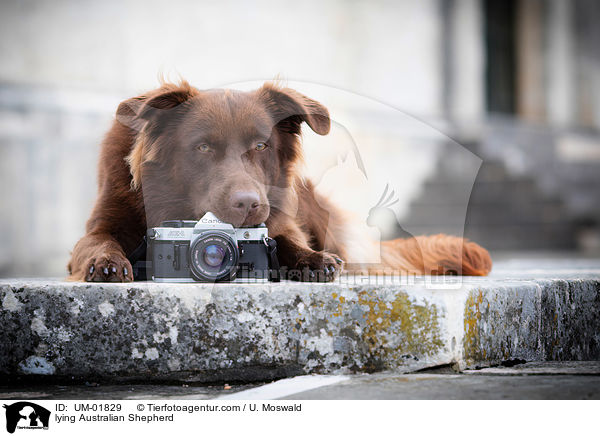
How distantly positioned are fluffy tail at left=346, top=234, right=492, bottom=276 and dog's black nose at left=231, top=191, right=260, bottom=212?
84cm

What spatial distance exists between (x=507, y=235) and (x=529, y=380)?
7.78 metres

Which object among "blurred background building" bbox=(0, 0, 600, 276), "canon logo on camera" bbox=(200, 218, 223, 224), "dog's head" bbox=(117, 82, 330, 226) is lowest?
"canon logo on camera" bbox=(200, 218, 223, 224)

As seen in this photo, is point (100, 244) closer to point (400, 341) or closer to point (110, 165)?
point (110, 165)

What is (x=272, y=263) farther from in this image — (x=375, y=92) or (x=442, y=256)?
(x=375, y=92)

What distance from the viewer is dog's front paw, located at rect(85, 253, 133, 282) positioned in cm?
227

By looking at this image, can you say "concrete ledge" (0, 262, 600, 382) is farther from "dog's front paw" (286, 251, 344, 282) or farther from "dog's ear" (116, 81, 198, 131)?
"dog's ear" (116, 81, 198, 131)

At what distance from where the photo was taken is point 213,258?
221cm

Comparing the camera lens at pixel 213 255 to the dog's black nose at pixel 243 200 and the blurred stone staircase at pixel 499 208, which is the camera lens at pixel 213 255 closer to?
the dog's black nose at pixel 243 200

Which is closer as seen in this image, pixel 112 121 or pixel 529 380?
pixel 529 380

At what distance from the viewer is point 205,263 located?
2205 millimetres
